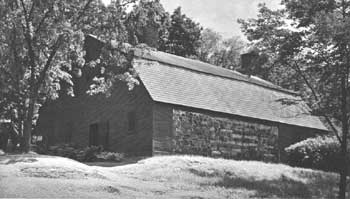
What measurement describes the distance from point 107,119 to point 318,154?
12.3 m

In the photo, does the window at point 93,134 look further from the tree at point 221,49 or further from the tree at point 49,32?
the tree at point 221,49

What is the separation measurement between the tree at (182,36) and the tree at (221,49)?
28.7 ft

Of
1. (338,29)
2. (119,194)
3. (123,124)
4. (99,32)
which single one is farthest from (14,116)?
(338,29)

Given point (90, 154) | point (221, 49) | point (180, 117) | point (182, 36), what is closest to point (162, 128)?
point (180, 117)

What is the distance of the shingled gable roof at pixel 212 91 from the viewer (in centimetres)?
2873

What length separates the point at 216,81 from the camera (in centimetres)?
3350

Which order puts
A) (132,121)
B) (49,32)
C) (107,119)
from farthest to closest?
(107,119) → (132,121) → (49,32)

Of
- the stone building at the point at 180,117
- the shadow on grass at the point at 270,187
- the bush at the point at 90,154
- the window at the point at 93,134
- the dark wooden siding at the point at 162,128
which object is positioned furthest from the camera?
the window at the point at 93,134

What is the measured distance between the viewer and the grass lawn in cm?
1518

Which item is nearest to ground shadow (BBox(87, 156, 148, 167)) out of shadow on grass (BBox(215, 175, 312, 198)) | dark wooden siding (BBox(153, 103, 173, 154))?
dark wooden siding (BBox(153, 103, 173, 154))

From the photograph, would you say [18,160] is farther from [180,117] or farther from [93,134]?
[93,134]

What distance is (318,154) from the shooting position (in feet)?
100

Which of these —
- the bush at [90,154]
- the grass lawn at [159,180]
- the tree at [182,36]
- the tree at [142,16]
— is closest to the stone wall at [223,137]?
the grass lawn at [159,180]

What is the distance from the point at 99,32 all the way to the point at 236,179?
8.08m
